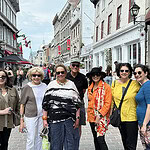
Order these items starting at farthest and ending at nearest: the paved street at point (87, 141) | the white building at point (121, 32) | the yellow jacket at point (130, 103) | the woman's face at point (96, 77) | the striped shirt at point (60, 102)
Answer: the white building at point (121, 32), the paved street at point (87, 141), the woman's face at point (96, 77), the yellow jacket at point (130, 103), the striped shirt at point (60, 102)

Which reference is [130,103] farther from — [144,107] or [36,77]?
[36,77]

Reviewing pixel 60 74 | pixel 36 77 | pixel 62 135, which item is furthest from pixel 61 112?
Answer: pixel 36 77

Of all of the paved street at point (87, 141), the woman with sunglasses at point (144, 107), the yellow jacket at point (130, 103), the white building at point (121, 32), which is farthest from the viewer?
the white building at point (121, 32)

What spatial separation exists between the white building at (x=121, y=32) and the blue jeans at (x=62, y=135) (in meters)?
9.46

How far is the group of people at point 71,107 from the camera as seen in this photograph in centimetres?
322

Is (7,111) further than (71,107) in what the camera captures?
Yes

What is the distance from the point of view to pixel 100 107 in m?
3.66

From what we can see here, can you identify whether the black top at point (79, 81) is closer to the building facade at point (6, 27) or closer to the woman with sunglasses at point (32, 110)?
the woman with sunglasses at point (32, 110)

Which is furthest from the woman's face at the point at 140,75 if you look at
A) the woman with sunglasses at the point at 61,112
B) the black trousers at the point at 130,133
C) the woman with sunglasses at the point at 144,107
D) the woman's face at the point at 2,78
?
the woman's face at the point at 2,78

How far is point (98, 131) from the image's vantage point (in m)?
3.70

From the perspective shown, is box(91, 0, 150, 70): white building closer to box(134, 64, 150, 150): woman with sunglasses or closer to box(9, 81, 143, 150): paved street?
box(9, 81, 143, 150): paved street

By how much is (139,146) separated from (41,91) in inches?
109

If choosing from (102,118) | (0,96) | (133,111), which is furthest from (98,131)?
(0,96)

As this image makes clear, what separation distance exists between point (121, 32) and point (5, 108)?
43.3 ft
